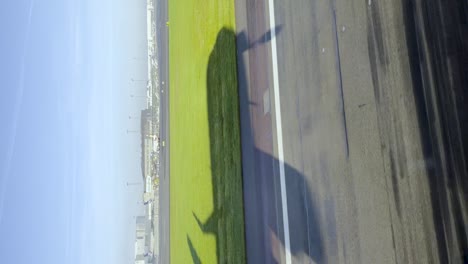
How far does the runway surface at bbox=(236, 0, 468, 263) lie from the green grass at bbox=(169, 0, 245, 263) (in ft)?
3.97

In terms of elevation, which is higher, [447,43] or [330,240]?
[447,43]

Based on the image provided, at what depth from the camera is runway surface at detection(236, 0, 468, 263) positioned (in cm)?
712

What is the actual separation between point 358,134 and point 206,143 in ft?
30.9

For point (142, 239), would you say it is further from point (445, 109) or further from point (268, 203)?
point (445, 109)

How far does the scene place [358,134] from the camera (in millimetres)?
9055

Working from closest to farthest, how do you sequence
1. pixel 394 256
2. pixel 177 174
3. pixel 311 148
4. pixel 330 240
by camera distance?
pixel 394 256, pixel 330 240, pixel 311 148, pixel 177 174

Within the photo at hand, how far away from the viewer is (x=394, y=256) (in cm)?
792

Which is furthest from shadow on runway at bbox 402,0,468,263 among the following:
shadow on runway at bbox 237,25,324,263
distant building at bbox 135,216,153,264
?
distant building at bbox 135,216,153,264

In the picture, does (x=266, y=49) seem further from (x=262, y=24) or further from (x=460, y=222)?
(x=460, y=222)

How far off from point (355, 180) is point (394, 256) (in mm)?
1799

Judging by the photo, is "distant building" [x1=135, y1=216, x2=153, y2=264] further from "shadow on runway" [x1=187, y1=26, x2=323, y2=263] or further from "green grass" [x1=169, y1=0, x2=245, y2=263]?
"shadow on runway" [x1=187, y1=26, x2=323, y2=263]

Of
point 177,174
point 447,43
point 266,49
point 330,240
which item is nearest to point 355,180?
point 330,240

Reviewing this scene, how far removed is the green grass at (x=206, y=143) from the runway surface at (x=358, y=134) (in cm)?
121

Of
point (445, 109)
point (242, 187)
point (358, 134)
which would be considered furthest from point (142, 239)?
point (445, 109)
